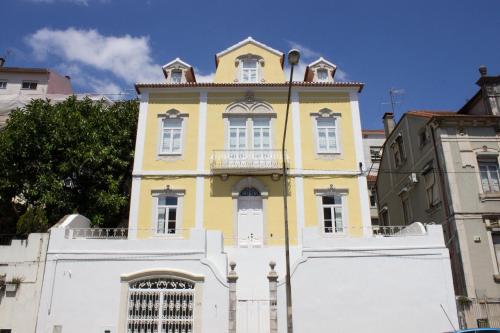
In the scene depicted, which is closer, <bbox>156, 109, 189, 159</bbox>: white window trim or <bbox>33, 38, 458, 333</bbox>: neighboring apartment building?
<bbox>33, 38, 458, 333</bbox>: neighboring apartment building

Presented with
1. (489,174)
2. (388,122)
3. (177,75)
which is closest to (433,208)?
(489,174)

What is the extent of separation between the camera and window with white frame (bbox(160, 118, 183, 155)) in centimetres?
2088

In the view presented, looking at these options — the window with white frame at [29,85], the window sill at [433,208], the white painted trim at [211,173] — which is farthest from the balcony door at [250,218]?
the window with white frame at [29,85]

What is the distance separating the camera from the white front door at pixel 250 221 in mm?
19391

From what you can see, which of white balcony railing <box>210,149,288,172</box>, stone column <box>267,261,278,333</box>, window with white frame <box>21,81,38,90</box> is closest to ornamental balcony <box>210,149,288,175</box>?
white balcony railing <box>210,149,288,172</box>

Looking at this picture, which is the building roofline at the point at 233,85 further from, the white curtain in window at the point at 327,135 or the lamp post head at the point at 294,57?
the lamp post head at the point at 294,57

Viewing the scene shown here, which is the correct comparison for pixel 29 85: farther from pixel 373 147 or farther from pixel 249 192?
pixel 373 147

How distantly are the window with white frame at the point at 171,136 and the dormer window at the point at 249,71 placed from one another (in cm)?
411

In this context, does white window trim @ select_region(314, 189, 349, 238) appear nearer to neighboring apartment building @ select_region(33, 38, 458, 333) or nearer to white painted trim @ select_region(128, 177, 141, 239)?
neighboring apartment building @ select_region(33, 38, 458, 333)

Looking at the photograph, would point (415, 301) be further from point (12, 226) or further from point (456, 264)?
point (12, 226)

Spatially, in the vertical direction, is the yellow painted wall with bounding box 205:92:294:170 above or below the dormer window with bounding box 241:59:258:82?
below

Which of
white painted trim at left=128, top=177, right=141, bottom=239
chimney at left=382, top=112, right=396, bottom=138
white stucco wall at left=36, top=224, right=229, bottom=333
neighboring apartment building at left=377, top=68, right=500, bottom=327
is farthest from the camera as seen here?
chimney at left=382, top=112, right=396, bottom=138

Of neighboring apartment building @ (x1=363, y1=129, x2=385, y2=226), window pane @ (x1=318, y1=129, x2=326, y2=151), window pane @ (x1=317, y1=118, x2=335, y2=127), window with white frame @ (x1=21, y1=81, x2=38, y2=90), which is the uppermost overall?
window with white frame @ (x1=21, y1=81, x2=38, y2=90)

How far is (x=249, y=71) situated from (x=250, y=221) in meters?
8.03
